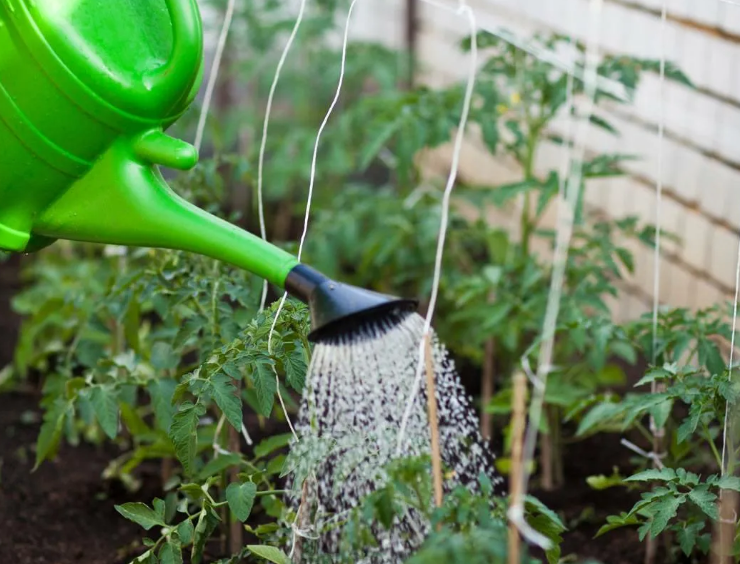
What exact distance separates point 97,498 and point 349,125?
1437mm

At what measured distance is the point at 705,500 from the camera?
4.85 feet

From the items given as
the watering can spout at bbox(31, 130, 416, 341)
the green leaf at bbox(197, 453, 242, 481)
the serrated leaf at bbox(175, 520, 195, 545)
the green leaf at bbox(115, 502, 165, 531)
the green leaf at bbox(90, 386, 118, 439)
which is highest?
the watering can spout at bbox(31, 130, 416, 341)

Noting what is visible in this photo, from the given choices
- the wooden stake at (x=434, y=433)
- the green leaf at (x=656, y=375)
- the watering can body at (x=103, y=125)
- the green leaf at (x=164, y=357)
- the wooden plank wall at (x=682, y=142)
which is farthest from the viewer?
the wooden plank wall at (x=682, y=142)

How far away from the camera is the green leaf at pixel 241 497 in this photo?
4.82 ft

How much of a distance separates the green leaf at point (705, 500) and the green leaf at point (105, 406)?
0.93 m

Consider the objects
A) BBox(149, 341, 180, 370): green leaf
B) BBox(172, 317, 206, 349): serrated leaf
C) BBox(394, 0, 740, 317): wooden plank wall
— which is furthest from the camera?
BBox(394, 0, 740, 317): wooden plank wall

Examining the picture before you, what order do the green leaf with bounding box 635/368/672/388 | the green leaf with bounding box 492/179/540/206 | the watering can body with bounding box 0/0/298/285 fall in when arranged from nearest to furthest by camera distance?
the watering can body with bounding box 0/0/298/285, the green leaf with bounding box 635/368/672/388, the green leaf with bounding box 492/179/540/206

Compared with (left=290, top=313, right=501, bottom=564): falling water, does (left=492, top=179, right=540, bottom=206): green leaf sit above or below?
above

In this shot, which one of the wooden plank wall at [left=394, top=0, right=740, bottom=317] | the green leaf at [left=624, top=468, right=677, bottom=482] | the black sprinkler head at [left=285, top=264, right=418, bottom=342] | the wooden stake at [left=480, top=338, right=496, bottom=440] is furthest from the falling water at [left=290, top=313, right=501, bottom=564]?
the wooden plank wall at [left=394, top=0, right=740, bottom=317]

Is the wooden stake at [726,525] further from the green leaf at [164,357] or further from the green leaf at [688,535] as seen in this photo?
the green leaf at [164,357]

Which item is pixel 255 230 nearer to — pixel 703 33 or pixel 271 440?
pixel 703 33

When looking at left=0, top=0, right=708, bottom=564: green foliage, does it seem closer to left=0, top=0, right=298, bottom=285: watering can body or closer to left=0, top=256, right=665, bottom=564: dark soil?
left=0, top=256, right=665, bottom=564: dark soil

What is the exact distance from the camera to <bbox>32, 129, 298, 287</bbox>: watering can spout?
1.39 meters

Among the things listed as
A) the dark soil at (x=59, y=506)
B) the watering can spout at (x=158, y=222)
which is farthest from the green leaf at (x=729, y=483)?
the dark soil at (x=59, y=506)
